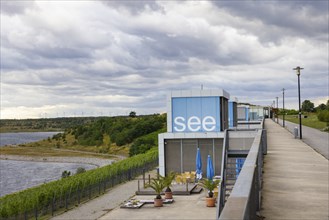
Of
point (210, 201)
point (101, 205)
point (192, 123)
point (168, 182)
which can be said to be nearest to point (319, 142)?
point (192, 123)

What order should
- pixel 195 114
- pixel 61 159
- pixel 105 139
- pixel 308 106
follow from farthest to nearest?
pixel 308 106, pixel 105 139, pixel 61 159, pixel 195 114

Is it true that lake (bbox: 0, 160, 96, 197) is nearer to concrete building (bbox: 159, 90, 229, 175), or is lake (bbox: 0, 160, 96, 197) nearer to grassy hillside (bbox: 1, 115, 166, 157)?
grassy hillside (bbox: 1, 115, 166, 157)

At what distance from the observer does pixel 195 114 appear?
122 feet

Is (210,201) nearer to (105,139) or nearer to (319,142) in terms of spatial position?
(319,142)

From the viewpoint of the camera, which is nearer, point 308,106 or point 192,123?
point 192,123

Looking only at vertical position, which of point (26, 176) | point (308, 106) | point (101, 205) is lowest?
point (26, 176)

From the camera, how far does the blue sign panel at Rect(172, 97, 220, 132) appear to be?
122 ft

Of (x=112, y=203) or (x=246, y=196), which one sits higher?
(x=246, y=196)

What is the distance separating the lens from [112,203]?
32688mm

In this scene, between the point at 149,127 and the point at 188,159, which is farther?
the point at 149,127

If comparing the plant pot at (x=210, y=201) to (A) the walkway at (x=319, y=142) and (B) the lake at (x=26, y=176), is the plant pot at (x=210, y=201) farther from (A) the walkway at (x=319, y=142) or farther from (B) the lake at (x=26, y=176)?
(B) the lake at (x=26, y=176)

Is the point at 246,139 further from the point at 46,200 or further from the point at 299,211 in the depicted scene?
the point at 46,200

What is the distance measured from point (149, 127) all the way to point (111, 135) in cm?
2230

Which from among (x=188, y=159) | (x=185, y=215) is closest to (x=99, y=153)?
(x=188, y=159)
